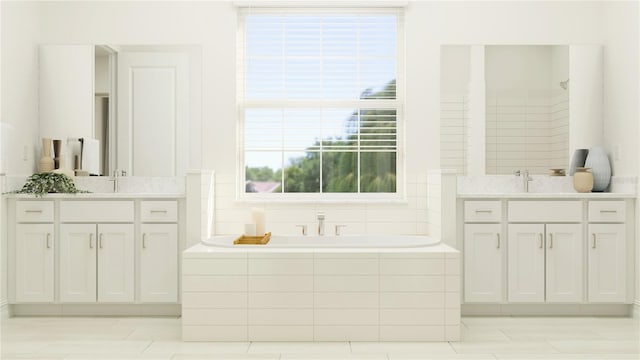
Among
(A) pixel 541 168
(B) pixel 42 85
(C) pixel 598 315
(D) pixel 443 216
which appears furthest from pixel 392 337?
(B) pixel 42 85

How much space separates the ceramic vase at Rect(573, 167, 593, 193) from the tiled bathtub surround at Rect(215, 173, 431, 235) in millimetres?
1040

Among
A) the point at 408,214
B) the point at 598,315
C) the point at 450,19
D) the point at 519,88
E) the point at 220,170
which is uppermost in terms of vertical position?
the point at 450,19

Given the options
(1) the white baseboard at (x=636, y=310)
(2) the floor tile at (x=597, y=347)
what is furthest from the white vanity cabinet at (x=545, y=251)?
(2) the floor tile at (x=597, y=347)

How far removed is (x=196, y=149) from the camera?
4.23 metres

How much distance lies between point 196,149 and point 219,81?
527mm

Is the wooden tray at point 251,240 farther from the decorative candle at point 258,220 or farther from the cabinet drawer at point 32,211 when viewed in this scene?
the cabinet drawer at point 32,211

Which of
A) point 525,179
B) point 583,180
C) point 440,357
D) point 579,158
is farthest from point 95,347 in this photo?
point 579,158

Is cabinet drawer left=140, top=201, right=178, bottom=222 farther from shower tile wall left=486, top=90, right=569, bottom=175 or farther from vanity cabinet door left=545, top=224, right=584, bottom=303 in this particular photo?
vanity cabinet door left=545, top=224, right=584, bottom=303

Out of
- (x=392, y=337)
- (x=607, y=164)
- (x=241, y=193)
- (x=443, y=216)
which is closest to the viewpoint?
(x=392, y=337)

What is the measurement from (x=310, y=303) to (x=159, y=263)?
1.20 metres

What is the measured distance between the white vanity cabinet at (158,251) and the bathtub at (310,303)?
668mm

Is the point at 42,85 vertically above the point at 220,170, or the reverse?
the point at 42,85

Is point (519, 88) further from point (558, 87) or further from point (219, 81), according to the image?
point (219, 81)

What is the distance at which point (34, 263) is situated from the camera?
151 inches
